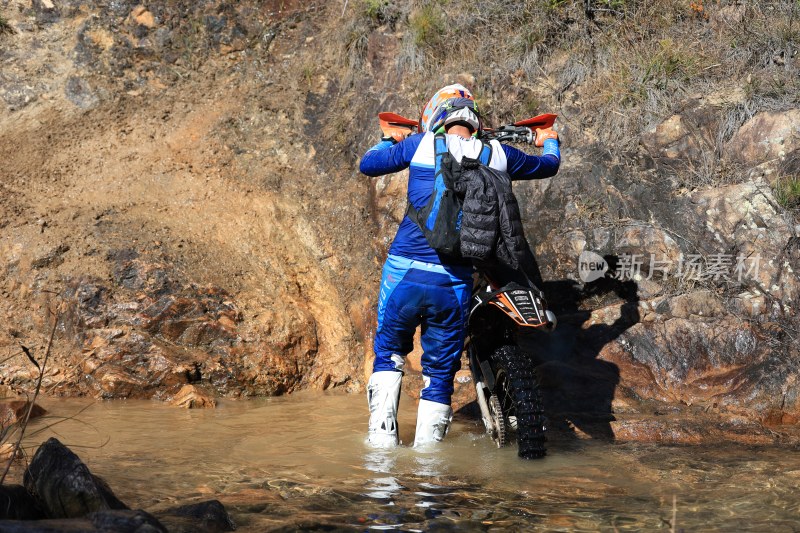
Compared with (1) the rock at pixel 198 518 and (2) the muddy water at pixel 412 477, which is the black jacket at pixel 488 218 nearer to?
(2) the muddy water at pixel 412 477

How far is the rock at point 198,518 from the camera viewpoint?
10.8 ft

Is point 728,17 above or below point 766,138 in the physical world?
above

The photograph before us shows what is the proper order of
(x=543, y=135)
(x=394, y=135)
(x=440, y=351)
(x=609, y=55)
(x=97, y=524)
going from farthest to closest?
1. (x=609, y=55)
2. (x=543, y=135)
3. (x=394, y=135)
4. (x=440, y=351)
5. (x=97, y=524)

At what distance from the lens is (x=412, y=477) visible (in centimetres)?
436

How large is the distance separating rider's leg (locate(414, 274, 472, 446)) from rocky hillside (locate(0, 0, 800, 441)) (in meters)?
1.12

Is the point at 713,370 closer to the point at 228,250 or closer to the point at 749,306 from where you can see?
the point at 749,306

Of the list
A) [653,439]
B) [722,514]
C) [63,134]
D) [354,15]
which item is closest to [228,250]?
[63,134]

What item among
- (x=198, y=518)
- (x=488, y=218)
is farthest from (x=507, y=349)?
(x=198, y=518)

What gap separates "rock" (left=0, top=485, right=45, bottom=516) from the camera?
10.6ft

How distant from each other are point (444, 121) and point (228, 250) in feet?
10.3

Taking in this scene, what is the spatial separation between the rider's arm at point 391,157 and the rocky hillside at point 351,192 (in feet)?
7.17

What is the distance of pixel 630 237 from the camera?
6.80 m

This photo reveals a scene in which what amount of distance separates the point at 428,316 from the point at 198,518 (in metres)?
1.91

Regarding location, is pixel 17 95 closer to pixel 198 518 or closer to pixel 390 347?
pixel 390 347
